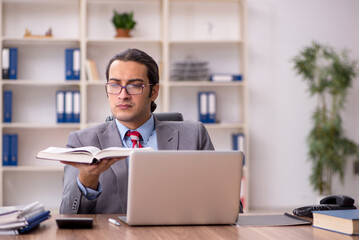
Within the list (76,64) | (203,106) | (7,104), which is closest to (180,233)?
(203,106)

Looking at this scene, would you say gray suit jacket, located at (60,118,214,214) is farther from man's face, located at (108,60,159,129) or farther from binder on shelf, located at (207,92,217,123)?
binder on shelf, located at (207,92,217,123)


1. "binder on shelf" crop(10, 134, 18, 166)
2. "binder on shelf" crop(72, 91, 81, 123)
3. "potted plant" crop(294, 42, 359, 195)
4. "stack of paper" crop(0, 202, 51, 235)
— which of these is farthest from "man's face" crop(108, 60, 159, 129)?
"potted plant" crop(294, 42, 359, 195)

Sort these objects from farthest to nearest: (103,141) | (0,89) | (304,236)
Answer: (0,89)
(103,141)
(304,236)

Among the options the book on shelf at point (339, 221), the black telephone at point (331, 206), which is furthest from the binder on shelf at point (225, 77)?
the book on shelf at point (339, 221)

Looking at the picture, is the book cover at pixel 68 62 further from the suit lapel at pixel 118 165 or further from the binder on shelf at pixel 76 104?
the suit lapel at pixel 118 165

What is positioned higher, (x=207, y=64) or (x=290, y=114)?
(x=207, y=64)

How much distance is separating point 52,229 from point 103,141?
656 mm

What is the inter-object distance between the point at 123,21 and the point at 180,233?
3682 mm

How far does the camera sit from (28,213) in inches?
59.4

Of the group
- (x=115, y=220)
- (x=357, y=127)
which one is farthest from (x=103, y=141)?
(x=357, y=127)

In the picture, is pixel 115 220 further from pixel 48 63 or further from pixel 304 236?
pixel 48 63

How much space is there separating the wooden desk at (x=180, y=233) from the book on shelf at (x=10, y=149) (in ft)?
11.1

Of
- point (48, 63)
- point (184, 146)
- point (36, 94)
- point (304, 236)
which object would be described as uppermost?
point (48, 63)

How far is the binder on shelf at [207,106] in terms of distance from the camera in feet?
16.1
